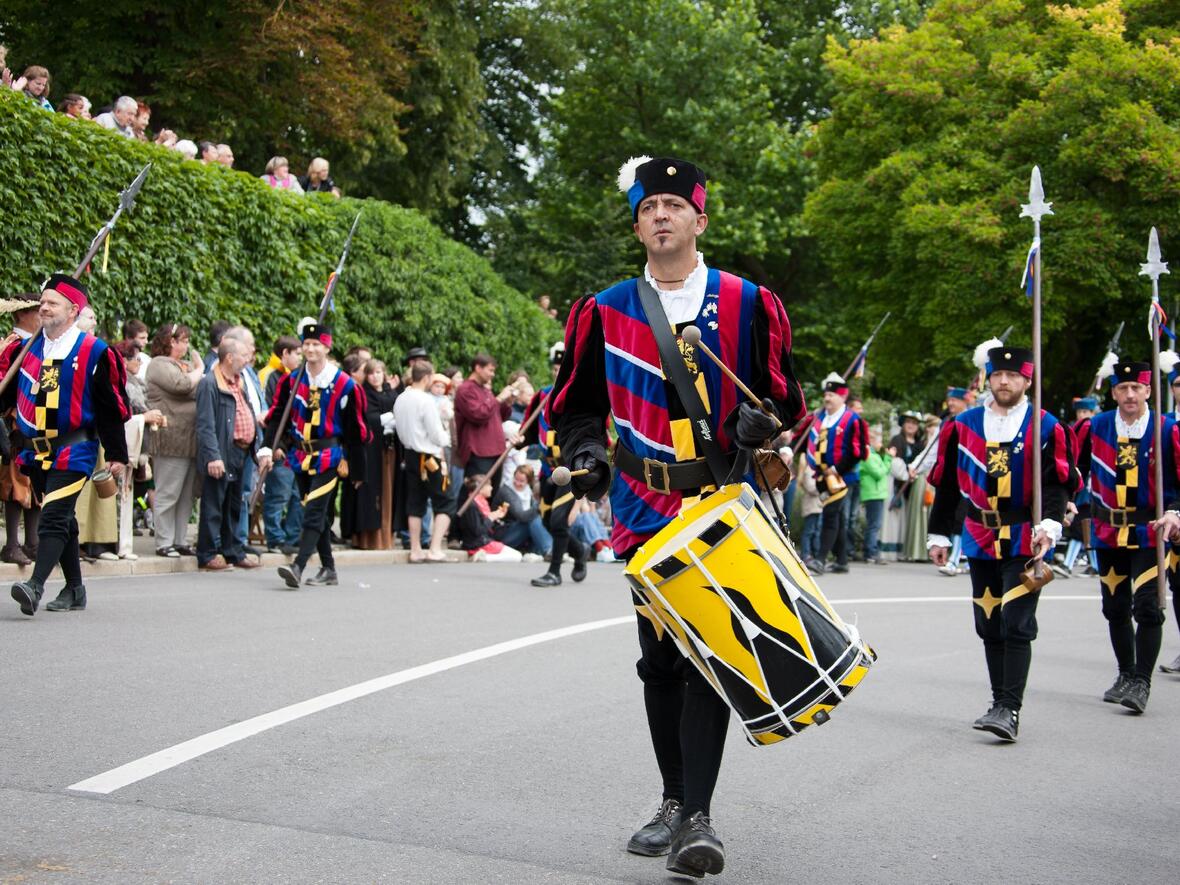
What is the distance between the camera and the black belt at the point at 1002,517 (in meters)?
8.00

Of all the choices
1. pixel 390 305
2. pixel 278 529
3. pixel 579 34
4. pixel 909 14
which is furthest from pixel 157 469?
pixel 909 14

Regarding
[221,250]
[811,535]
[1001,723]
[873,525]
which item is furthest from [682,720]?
[873,525]

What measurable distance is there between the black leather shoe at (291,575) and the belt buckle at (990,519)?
251 inches

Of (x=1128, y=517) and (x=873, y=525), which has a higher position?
(x=1128, y=517)

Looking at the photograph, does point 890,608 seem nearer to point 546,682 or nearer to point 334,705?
point 546,682

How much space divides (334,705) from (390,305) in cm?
1560

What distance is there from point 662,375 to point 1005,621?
3509 mm

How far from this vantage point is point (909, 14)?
142 ft

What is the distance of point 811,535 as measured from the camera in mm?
19984

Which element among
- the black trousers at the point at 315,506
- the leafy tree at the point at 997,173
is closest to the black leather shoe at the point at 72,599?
the black trousers at the point at 315,506

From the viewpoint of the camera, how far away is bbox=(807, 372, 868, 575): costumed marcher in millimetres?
19297

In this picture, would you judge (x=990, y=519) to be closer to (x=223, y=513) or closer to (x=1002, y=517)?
(x=1002, y=517)

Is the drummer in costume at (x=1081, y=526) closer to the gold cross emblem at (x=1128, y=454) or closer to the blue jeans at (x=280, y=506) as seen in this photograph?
the gold cross emblem at (x=1128, y=454)

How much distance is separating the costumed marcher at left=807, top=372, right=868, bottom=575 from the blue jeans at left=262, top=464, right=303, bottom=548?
264 inches
